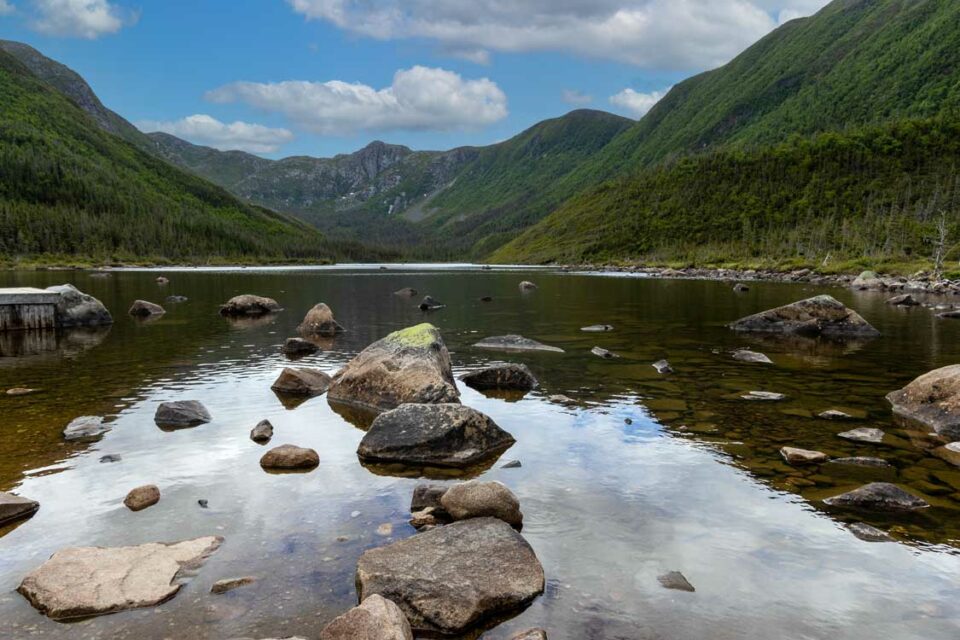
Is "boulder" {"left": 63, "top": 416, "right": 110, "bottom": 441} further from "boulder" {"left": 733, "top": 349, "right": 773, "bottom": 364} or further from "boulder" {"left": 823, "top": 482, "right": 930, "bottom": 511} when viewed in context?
"boulder" {"left": 733, "top": 349, "right": 773, "bottom": 364}

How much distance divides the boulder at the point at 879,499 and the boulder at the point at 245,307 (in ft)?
138

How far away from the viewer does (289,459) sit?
12359 millimetres

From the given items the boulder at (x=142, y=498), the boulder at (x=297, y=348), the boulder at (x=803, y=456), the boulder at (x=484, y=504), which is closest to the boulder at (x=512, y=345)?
the boulder at (x=297, y=348)

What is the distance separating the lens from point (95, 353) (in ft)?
87.2

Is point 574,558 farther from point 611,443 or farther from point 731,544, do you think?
point 611,443

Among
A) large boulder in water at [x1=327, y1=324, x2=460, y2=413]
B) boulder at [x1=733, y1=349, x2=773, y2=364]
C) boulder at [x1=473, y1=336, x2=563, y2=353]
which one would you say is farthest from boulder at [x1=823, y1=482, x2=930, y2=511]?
boulder at [x1=473, y1=336, x2=563, y2=353]

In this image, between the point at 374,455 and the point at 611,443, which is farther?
the point at 611,443

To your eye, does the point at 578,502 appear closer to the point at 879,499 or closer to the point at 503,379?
the point at 879,499

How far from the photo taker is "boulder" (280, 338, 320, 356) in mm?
27234

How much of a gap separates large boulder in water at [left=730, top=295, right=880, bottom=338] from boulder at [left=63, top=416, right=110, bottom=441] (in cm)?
3166

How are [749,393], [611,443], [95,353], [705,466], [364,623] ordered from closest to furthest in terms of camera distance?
[364,623], [705,466], [611,443], [749,393], [95,353]

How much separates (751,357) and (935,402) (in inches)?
371

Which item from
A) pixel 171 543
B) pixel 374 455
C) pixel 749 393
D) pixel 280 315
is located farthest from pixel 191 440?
pixel 280 315

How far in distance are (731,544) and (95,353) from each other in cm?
2769
